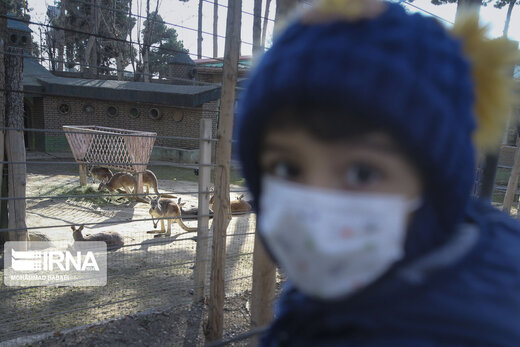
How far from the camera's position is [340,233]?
24.5 inches

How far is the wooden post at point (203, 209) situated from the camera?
12.1 ft

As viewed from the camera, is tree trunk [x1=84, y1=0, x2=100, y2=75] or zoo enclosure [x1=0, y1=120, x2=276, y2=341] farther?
tree trunk [x1=84, y1=0, x2=100, y2=75]

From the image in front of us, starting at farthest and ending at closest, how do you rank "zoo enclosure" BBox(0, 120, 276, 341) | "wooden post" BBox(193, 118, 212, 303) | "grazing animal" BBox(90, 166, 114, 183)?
"grazing animal" BBox(90, 166, 114, 183)
"wooden post" BBox(193, 118, 212, 303)
"zoo enclosure" BBox(0, 120, 276, 341)

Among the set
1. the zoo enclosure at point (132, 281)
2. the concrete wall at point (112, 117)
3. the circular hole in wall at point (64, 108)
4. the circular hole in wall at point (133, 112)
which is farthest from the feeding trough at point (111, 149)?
the circular hole in wall at point (64, 108)

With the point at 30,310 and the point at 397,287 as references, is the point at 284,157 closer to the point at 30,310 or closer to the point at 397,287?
the point at 397,287

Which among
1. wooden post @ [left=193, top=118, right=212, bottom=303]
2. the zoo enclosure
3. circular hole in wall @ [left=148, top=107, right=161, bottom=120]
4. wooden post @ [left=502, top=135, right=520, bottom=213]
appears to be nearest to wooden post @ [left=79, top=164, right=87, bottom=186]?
the zoo enclosure

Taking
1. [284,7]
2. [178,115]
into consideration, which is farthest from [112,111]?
[284,7]

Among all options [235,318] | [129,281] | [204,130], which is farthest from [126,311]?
[204,130]

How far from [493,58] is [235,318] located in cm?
364

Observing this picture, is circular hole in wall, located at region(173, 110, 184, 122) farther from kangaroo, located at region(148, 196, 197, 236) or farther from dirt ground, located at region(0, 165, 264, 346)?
dirt ground, located at region(0, 165, 264, 346)

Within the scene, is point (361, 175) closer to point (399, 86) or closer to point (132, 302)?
point (399, 86)

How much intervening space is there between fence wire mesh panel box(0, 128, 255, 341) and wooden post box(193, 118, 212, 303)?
12 centimetres

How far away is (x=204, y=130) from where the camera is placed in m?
3.68

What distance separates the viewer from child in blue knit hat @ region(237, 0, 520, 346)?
593 mm
